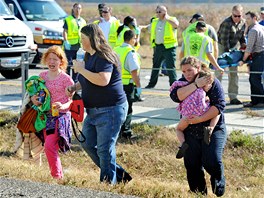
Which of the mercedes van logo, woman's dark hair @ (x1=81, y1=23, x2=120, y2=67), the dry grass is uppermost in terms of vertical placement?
woman's dark hair @ (x1=81, y1=23, x2=120, y2=67)

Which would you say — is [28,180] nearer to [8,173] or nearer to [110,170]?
[8,173]

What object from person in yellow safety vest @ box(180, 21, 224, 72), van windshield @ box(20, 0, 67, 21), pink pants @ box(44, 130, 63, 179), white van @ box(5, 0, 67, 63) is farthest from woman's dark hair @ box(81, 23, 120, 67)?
van windshield @ box(20, 0, 67, 21)

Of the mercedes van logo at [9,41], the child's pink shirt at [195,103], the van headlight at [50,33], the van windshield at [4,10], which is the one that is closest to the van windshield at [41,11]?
the van headlight at [50,33]

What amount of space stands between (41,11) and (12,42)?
4187 mm

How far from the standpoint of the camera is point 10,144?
1148 cm

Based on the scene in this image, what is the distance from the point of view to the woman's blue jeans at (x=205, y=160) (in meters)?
7.55

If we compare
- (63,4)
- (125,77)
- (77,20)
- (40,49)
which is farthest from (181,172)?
(63,4)

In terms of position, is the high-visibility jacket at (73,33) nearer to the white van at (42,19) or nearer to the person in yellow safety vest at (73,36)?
the person in yellow safety vest at (73,36)

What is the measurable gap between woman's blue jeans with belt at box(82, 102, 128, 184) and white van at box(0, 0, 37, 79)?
854 centimetres

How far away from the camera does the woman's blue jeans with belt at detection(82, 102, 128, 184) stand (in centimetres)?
767

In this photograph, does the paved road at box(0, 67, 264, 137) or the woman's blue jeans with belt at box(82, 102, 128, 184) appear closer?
the woman's blue jeans with belt at box(82, 102, 128, 184)

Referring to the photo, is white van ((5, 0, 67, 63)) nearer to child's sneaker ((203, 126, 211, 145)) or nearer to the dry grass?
the dry grass

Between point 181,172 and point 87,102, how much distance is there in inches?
114

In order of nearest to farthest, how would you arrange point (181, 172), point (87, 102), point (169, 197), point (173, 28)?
point (169, 197)
point (87, 102)
point (181, 172)
point (173, 28)
